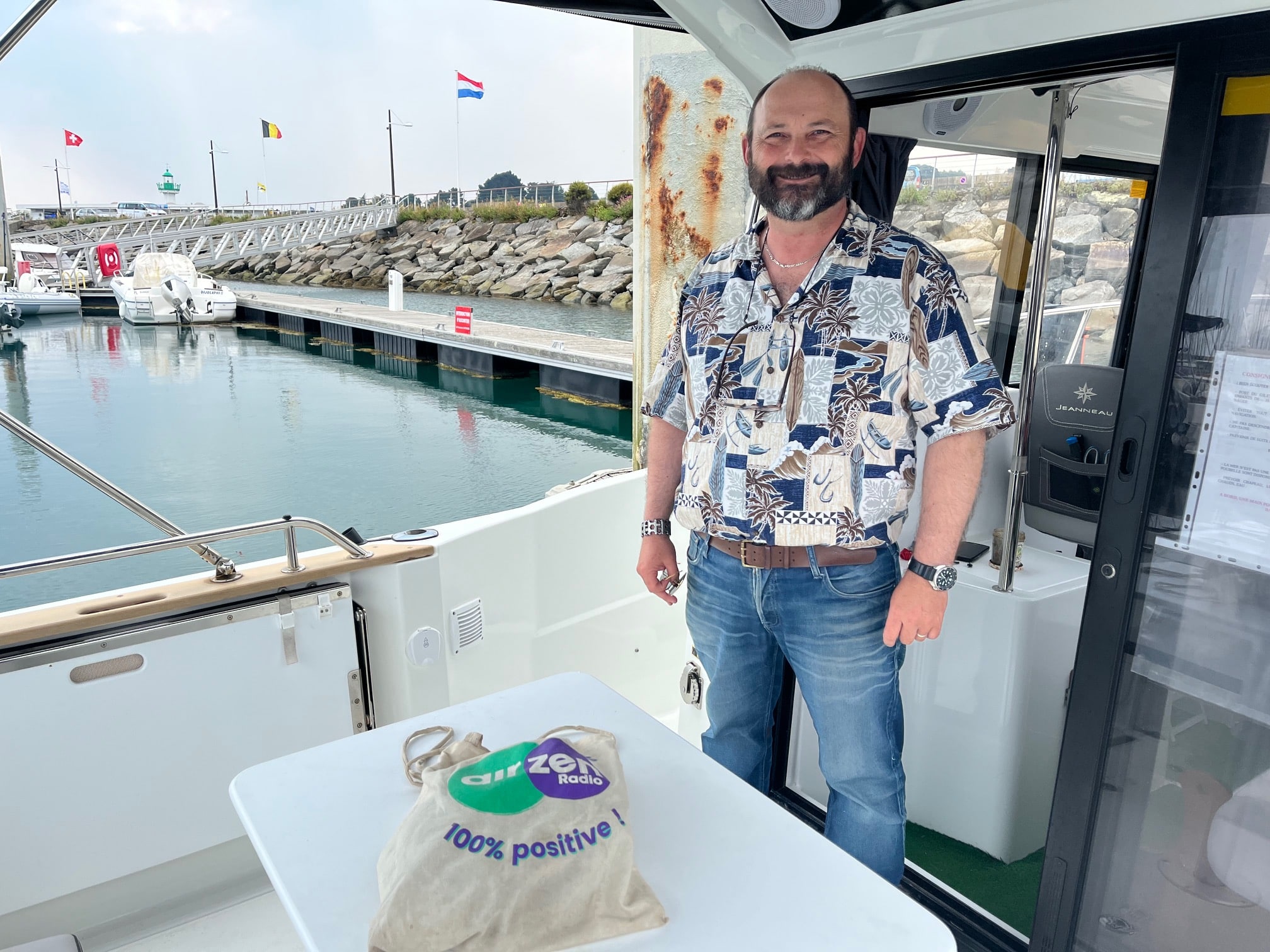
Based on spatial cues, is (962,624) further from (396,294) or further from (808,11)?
(396,294)

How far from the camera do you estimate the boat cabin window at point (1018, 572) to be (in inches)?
64.9

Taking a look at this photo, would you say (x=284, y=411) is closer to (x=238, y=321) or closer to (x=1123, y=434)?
(x=238, y=321)

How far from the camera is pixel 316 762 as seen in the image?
0.94 m

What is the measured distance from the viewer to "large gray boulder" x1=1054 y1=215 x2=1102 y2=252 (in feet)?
8.67

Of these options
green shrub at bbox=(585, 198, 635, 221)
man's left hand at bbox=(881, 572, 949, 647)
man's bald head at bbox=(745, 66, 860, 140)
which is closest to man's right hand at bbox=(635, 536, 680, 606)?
man's left hand at bbox=(881, 572, 949, 647)

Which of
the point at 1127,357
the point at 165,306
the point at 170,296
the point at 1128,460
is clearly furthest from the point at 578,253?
the point at 1128,460

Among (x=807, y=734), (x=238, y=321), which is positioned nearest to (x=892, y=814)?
(x=807, y=734)

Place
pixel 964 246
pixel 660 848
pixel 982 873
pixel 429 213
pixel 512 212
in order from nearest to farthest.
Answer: pixel 660 848
pixel 982 873
pixel 964 246
pixel 512 212
pixel 429 213

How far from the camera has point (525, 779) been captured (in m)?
0.75

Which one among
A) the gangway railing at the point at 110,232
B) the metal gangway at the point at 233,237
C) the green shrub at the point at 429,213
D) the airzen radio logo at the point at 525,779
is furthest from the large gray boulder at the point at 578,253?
the airzen radio logo at the point at 525,779

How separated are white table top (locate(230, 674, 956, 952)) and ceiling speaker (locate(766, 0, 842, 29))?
4.22 feet

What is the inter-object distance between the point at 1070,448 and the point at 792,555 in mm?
1070

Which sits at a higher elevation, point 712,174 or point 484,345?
point 712,174

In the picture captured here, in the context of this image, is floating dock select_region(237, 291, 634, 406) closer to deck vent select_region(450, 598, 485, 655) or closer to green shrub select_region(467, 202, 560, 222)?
deck vent select_region(450, 598, 485, 655)
